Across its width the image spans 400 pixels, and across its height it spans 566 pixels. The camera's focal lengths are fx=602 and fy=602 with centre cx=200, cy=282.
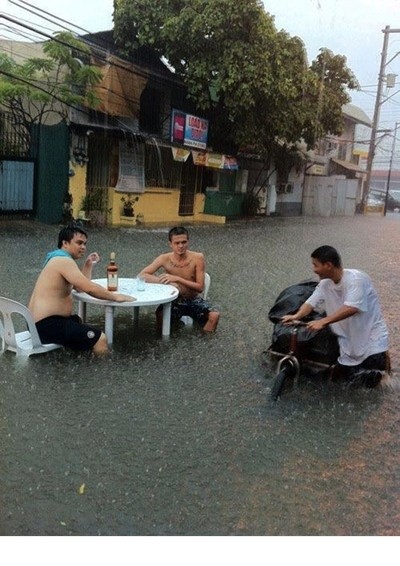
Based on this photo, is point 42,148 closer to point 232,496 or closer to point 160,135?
point 160,135

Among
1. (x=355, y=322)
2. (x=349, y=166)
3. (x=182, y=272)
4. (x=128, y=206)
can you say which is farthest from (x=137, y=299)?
(x=349, y=166)

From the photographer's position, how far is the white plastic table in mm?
4703

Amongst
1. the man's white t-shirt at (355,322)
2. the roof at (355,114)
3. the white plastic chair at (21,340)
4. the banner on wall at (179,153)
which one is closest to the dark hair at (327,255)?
the man's white t-shirt at (355,322)

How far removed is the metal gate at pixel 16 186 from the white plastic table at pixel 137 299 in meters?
7.96

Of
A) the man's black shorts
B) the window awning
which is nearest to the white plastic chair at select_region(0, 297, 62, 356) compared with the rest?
the man's black shorts

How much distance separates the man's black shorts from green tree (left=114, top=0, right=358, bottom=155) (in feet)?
38.0

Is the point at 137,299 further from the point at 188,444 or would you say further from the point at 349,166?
the point at 349,166

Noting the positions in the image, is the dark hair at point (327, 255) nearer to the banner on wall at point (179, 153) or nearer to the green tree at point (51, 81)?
the green tree at point (51, 81)

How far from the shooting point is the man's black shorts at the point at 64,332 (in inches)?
176

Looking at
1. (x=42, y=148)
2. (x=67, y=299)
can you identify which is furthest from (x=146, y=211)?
(x=67, y=299)

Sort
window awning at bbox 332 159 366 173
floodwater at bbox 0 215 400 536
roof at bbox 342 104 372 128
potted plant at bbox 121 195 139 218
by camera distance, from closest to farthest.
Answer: floodwater at bbox 0 215 400 536 < potted plant at bbox 121 195 139 218 < roof at bbox 342 104 372 128 < window awning at bbox 332 159 366 173

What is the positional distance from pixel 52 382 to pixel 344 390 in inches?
80.6

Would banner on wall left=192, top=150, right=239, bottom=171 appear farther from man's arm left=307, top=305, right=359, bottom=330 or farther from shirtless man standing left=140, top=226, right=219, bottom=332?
man's arm left=307, top=305, right=359, bottom=330

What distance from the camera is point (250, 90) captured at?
1523cm
